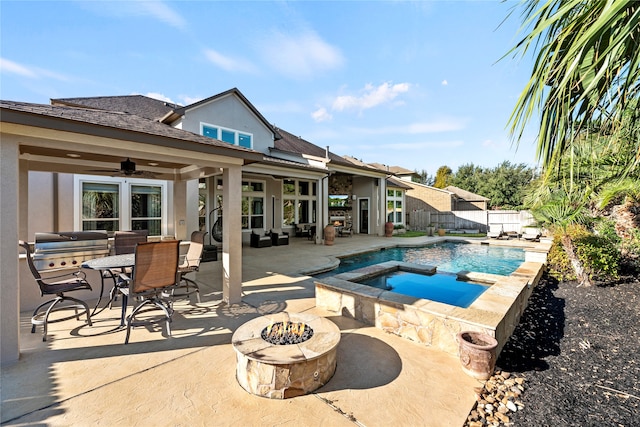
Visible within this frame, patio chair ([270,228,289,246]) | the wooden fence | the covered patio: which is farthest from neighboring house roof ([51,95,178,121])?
the wooden fence

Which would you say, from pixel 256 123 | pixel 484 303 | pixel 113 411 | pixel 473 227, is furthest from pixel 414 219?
pixel 113 411

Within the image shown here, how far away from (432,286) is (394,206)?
13822 mm

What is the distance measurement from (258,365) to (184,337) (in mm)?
1977

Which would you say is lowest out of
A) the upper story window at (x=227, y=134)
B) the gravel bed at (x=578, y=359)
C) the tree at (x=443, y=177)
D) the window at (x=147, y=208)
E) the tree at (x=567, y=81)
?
the gravel bed at (x=578, y=359)

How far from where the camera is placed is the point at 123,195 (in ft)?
28.6

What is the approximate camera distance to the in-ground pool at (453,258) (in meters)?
9.67

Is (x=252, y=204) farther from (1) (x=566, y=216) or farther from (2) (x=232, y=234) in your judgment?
(1) (x=566, y=216)

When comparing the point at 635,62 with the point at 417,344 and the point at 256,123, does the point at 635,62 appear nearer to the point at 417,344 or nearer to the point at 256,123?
the point at 417,344

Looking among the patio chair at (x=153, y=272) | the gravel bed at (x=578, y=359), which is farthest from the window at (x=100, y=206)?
the gravel bed at (x=578, y=359)

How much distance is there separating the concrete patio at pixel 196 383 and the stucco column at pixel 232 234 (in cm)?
79

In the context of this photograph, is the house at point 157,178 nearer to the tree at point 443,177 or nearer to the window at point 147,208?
the window at point 147,208

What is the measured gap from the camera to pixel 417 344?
3930 mm

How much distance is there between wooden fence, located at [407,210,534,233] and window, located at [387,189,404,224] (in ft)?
11.9

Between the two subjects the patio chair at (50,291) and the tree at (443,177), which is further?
the tree at (443,177)
